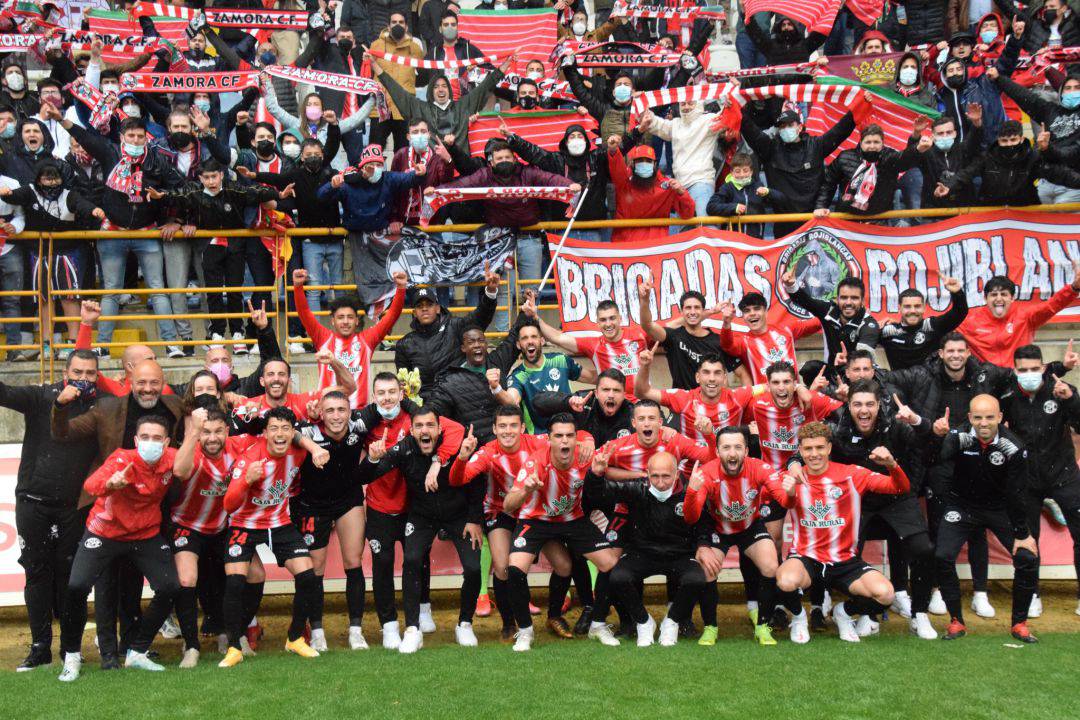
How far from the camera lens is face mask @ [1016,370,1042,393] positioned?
33.9ft

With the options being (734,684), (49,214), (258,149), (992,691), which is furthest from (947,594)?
(49,214)

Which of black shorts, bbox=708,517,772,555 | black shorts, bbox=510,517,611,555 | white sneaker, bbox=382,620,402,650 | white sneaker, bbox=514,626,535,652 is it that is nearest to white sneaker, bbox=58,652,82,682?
white sneaker, bbox=382,620,402,650

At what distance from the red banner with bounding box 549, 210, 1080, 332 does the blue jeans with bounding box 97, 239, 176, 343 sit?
4.38 meters

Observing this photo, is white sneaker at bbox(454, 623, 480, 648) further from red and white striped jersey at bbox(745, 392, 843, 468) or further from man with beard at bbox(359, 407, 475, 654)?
red and white striped jersey at bbox(745, 392, 843, 468)

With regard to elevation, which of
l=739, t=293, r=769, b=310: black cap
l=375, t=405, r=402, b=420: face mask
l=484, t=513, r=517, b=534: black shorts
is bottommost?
l=484, t=513, r=517, b=534: black shorts

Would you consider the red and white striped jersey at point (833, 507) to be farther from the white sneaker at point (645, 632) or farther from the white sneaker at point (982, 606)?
the white sneaker at point (982, 606)

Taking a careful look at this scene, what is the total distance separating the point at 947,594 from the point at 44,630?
7.41 m

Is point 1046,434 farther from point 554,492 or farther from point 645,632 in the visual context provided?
point 554,492

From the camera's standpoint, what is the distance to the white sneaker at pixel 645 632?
9.57m

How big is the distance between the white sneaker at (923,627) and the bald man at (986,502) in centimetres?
13

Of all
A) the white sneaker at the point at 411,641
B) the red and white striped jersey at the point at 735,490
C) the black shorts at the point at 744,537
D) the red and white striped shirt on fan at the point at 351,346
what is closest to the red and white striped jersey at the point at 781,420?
the red and white striped jersey at the point at 735,490

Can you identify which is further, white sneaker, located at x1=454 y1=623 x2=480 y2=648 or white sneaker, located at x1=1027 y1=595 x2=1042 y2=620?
white sneaker, located at x1=1027 y1=595 x2=1042 y2=620

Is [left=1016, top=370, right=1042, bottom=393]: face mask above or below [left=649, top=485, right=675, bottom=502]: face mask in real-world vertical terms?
above

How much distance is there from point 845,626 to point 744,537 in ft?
3.56
